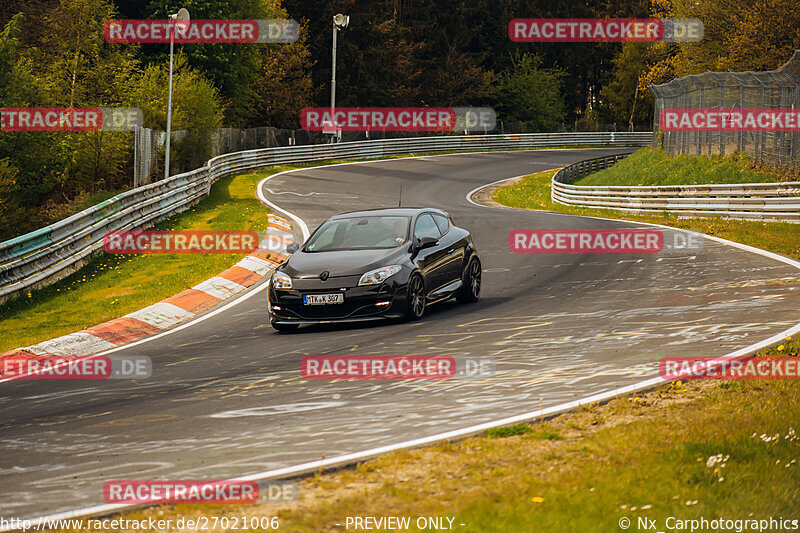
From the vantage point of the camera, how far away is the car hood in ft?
39.1

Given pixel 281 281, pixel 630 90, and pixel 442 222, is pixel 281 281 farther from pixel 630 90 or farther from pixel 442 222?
pixel 630 90

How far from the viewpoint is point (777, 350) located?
28.8ft

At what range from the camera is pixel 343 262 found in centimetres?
1212

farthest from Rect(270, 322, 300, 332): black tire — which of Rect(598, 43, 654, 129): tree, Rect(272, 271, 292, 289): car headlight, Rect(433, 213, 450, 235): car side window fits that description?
Rect(598, 43, 654, 129): tree

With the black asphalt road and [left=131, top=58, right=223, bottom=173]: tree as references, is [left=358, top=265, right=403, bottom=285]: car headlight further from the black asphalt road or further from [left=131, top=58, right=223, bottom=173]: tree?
[left=131, top=58, right=223, bottom=173]: tree

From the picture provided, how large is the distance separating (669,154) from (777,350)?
29.1 m

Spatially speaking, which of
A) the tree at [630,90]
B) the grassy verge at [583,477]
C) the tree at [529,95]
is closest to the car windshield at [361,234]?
the grassy verge at [583,477]

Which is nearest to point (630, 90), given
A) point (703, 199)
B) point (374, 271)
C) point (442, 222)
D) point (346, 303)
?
point (703, 199)

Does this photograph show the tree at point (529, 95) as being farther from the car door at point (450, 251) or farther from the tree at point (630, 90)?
the car door at point (450, 251)

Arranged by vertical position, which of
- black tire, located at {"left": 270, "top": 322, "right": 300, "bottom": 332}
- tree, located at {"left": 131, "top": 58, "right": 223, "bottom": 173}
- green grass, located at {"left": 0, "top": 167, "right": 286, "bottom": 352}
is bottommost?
green grass, located at {"left": 0, "top": 167, "right": 286, "bottom": 352}

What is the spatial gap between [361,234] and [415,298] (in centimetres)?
148

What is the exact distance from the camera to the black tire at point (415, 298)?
12008 mm

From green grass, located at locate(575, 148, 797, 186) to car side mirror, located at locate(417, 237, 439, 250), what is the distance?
15534 mm

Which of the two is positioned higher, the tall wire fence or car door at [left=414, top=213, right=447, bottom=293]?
the tall wire fence
